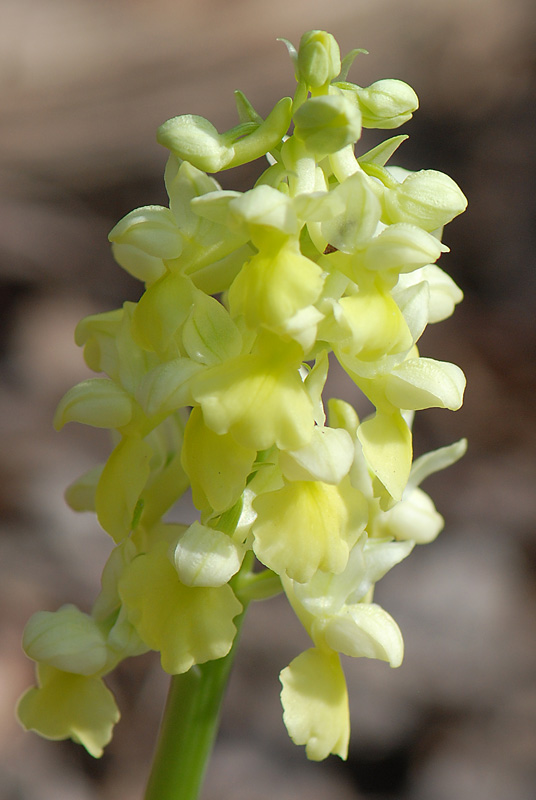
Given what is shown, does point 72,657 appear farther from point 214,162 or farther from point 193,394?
point 214,162

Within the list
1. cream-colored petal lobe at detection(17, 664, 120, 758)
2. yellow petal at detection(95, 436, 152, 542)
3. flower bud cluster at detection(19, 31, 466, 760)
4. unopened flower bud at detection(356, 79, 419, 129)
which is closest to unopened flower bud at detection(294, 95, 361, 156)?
flower bud cluster at detection(19, 31, 466, 760)

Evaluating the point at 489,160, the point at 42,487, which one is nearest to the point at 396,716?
the point at 42,487

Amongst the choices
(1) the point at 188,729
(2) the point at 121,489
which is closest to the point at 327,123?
(2) the point at 121,489

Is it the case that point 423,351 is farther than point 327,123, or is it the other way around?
point 423,351

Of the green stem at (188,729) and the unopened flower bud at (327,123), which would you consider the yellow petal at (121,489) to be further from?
the unopened flower bud at (327,123)

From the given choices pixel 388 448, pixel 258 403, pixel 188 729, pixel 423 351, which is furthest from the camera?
pixel 423 351

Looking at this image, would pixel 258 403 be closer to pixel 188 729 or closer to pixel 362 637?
pixel 362 637

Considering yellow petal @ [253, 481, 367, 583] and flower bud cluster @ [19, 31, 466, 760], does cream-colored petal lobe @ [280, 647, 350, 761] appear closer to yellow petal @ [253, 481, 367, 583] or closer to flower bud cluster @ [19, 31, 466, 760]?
flower bud cluster @ [19, 31, 466, 760]
